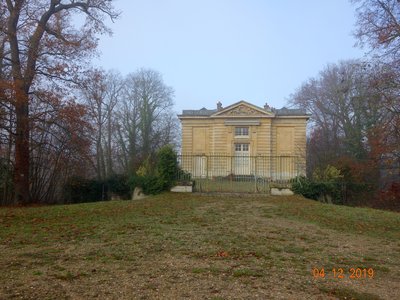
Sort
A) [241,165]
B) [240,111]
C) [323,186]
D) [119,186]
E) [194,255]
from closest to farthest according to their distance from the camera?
[194,255]
[323,186]
[119,186]
[241,165]
[240,111]

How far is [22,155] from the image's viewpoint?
18.6 meters

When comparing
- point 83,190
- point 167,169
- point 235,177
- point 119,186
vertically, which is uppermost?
point 167,169

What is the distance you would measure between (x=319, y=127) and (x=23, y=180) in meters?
30.5

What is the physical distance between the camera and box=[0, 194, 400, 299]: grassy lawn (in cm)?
479

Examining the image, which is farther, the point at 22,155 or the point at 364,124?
the point at 364,124

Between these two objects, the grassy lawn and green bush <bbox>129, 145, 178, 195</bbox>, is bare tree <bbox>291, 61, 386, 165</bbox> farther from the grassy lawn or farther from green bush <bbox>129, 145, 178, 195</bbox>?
the grassy lawn

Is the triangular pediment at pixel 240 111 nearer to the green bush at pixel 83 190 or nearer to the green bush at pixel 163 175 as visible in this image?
the green bush at pixel 83 190

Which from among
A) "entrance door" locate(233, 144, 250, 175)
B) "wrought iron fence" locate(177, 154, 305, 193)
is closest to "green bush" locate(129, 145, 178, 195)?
"wrought iron fence" locate(177, 154, 305, 193)

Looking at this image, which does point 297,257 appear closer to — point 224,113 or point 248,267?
point 248,267

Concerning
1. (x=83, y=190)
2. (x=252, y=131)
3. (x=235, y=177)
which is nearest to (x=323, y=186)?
(x=235, y=177)
